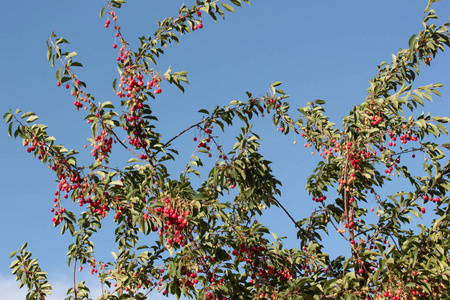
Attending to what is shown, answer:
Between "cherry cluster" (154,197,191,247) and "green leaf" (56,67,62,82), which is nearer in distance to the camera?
"cherry cluster" (154,197,191,247)

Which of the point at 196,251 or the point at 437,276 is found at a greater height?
the point at 196,251

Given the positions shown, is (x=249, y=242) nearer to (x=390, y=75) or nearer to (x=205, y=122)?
(x=205, y=122)

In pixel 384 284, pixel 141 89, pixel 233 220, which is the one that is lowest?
pixel 384 284

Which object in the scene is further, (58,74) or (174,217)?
(58,74)

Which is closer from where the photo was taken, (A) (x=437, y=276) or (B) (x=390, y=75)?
(A) (x=437, y=276)

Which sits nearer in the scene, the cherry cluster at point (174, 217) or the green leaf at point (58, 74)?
the cherry cluster at point (174, 217)

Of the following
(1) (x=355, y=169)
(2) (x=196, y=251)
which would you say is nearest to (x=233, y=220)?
(2) (x=196, y=251)

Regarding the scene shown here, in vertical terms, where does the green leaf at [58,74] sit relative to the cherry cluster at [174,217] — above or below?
above

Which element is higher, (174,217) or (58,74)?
(58,74)

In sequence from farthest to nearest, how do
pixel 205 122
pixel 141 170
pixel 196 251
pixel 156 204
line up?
pixel 205 122
pixel 141 170
pixel 196 251
pixel 156 204

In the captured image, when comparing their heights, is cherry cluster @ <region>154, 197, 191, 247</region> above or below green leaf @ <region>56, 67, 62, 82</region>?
below

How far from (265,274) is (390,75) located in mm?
3434

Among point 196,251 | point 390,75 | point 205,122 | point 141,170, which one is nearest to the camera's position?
point 196,251

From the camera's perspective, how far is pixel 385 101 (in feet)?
19.5
